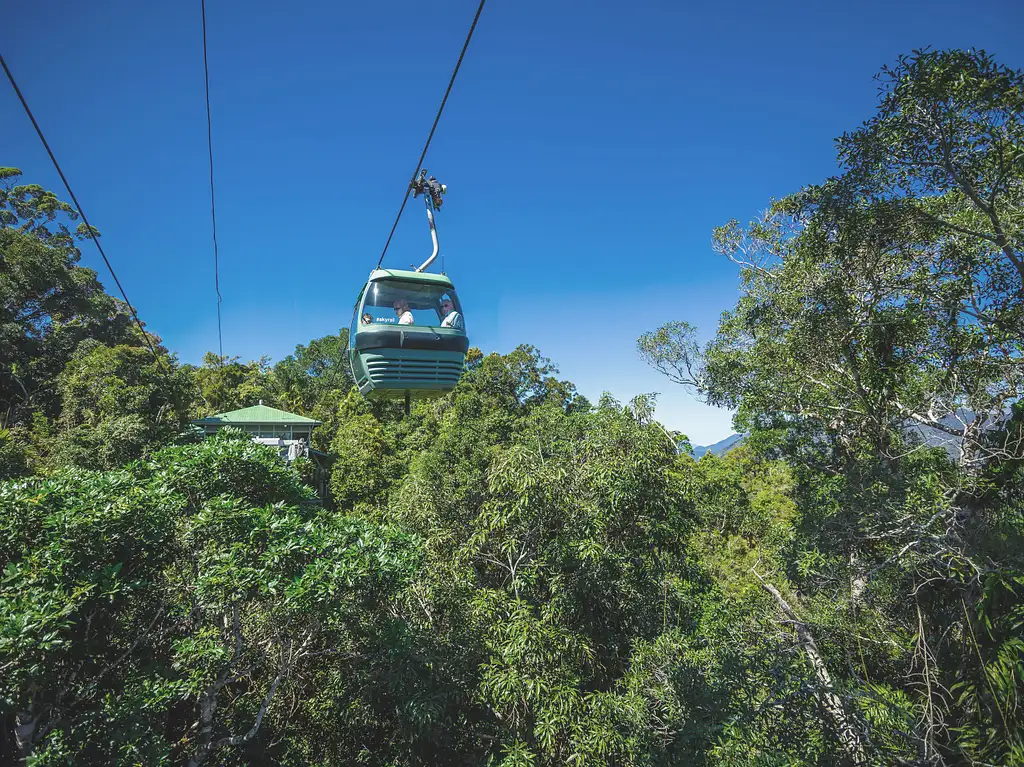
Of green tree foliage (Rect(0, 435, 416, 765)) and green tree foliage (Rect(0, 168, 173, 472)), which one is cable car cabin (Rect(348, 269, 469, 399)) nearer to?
green tree foliage (Rect(0, 435, 416, 765))

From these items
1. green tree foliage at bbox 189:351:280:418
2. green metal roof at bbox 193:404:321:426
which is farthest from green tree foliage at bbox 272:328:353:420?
green metal roof at bbox 193:404:321:426

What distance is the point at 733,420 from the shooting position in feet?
32.6

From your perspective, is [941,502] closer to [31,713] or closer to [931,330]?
[931,330]

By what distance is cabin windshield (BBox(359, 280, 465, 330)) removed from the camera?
8.18 meters

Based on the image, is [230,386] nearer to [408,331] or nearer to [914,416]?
[408,331]

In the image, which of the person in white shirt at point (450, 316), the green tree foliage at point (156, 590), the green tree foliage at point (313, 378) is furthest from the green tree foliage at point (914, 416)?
the green tree foliage at point (313, 378)

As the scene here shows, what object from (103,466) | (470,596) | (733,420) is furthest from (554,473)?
(103,466)

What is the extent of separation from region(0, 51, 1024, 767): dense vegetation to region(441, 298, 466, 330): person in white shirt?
103 inches

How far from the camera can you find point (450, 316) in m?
8.72

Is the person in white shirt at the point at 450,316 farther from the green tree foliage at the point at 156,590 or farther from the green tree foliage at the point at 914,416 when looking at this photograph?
the green tree foliage at the point at 914,416

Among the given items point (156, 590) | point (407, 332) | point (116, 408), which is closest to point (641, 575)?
point (407, 332)

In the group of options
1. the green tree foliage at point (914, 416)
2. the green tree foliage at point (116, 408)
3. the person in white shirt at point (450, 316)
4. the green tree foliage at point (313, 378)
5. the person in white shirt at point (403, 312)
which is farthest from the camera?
the green tree foliage at point (313, 378)

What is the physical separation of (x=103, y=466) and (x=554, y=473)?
13832 mm

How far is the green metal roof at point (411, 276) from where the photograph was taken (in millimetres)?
8172
